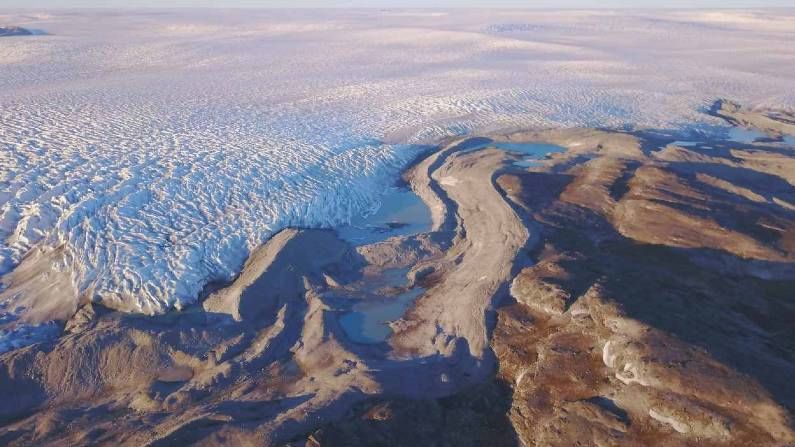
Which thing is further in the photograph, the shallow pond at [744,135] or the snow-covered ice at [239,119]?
the shallow pond at [744,135]

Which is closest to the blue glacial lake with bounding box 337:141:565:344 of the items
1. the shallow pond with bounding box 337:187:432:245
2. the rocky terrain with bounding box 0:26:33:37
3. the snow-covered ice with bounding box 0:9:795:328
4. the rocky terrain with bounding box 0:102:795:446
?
the shallow pond with bounding box 337:187:432:245

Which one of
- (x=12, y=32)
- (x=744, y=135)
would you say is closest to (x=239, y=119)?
(x=744, y=135)

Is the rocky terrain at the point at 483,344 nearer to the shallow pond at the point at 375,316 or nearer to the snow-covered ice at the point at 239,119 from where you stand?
the shallow pond at the point at 375,316

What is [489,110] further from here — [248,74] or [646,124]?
[248,74]

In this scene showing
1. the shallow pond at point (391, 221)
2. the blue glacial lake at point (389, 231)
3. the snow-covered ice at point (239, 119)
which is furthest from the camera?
the shallow pond at point (391, 221)

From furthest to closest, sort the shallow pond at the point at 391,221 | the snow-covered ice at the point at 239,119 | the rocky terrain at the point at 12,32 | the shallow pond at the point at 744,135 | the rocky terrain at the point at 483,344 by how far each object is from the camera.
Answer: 1. the rocky terrain at the point at 12,32
2. the shallow pond at the point at 744,135
3. the shallow pond at the point at 391,221
4. the snow-covered ice at the point at 239,119
5. the rocky terrain at the point at 483,344

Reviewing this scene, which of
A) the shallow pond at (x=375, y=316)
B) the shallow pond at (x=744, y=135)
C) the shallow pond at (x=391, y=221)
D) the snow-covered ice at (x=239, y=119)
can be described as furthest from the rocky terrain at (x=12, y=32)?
the shallow pond at (x=744, y=135)

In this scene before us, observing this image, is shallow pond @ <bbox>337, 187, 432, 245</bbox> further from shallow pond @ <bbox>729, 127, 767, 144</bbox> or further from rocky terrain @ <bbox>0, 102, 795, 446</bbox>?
shallow pond @ <bbox>729, 127, 767, 144</bbox>
